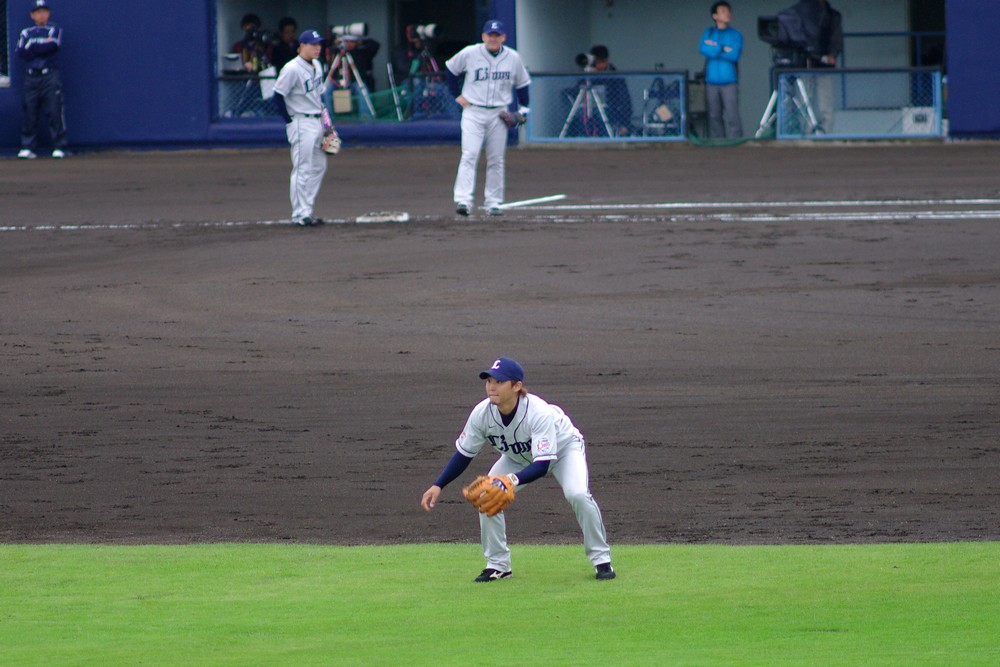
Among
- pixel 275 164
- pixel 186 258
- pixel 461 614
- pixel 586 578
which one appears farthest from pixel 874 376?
pixel 275 164

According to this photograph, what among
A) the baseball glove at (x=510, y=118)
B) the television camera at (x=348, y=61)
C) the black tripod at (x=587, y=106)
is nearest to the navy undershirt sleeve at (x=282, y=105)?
the baseball glove at (x=510, y=118)

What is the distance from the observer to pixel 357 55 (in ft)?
91.8

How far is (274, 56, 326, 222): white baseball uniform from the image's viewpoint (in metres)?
16.8

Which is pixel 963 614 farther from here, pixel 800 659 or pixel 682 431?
pixel 682 431

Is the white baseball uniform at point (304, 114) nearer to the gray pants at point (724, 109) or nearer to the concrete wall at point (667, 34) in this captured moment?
the gray pants at point (724, 109)

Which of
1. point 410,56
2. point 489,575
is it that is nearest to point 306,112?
point 489,575

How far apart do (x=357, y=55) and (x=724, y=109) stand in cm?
662

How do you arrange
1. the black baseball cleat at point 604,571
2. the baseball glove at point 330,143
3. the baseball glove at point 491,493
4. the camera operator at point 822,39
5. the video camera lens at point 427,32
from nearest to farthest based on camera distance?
the baseball glove at point 491,493 → the black baseball cleat at point 604,571 → the baseball glove at point 330,143 → the camera operator at point 822,39 → the video camera lens at point 427,32

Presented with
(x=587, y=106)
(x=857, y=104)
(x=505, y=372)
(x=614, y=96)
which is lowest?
(x=505, y=372)

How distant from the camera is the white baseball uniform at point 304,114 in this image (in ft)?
55.2

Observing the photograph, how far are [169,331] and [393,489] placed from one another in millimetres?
4488

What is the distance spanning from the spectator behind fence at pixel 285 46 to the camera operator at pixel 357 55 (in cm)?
70

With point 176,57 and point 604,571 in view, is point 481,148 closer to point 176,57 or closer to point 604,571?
point 604,571

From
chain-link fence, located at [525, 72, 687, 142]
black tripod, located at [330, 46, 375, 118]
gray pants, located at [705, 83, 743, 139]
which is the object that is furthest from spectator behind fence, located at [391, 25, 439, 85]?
gray pants, located at [705, 83, 743, 139]
